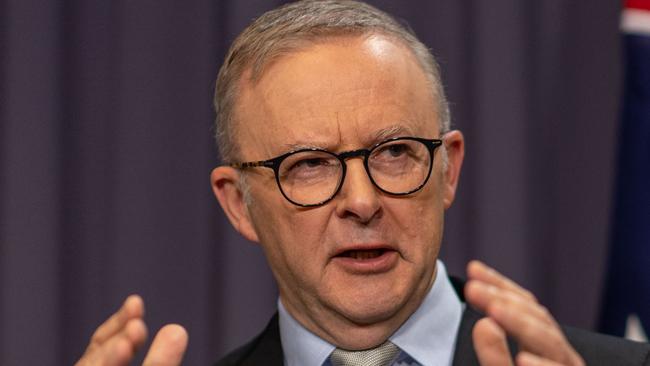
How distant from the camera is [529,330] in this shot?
1232 millimetres

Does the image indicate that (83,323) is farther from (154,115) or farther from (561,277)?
(561,277)

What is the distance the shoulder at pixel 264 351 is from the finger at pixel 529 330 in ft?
2.43

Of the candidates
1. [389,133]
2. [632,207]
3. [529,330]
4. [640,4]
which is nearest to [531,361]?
[529,330]

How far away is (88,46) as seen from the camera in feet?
8.11

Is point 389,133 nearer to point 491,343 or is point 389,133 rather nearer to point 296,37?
point 296,37

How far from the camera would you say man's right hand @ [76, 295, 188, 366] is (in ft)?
4.30

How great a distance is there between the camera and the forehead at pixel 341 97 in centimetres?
167

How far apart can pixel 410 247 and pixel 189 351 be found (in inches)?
39.6

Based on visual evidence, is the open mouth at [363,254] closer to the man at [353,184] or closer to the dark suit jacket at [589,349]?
the man at [353,184]

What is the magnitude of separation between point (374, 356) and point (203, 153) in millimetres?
951

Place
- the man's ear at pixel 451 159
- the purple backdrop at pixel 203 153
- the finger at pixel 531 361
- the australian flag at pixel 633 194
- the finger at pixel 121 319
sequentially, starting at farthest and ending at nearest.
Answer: the purple backdrop at pixel 203 153 < the australian flag at pixel 633 194 < the man's ear at pixel 451 159 < the finger at pixel 121 319 < the finger at pixel 531 361

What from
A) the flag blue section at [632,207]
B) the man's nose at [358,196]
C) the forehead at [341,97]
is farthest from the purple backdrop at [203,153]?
the man's nose at [358,196]

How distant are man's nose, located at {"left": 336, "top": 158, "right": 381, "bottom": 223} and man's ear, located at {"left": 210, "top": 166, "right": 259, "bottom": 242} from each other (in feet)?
1.05

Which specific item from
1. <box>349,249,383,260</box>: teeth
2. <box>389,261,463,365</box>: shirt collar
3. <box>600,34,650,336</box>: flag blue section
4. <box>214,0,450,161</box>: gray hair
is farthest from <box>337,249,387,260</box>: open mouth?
<box>600,34,650,336</box>: flag blue section
